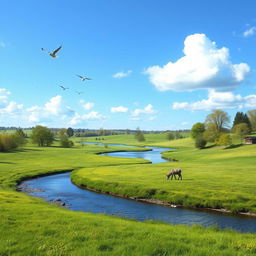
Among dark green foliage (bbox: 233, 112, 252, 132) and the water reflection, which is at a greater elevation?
dark green foliage (bbox: 233, 112, 252, 132)

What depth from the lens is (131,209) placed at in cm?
2733

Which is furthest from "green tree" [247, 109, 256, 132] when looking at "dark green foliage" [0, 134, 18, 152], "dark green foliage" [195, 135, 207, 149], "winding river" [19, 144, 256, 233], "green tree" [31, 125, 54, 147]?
"winding river" [19, 144, 256, 233]

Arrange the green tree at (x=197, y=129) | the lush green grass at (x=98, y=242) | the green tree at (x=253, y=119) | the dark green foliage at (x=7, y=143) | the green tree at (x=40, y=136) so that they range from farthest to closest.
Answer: the green tree at (x=253, y=119), the green tree at (x=40, y=136), the green tree at (x=197, y=129), the dark green foliage at (x=7, y=143), the lush green grass at (x=98, y=242)

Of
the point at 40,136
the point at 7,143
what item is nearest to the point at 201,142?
the point at 7,143

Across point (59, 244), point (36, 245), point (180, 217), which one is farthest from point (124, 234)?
point (180, 217)

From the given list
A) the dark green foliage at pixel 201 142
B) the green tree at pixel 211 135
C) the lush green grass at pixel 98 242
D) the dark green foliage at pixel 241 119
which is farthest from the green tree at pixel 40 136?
the lush green grass at pixel 98 242

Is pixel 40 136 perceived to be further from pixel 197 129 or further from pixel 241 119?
pixel 241 119

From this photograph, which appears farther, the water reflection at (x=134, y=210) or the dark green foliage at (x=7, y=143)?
the dark green foliage at (x=7, y=143)

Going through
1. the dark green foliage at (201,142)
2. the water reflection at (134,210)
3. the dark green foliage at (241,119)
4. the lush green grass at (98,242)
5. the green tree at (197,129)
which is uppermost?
the dark green foliage at (241,119)

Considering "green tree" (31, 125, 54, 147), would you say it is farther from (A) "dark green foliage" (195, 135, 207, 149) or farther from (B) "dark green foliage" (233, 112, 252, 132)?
(B) "dark green foliage" (233, 112, 252, 132)

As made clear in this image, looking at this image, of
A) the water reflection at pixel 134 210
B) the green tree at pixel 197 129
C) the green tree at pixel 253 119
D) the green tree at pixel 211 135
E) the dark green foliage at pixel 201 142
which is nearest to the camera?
the water reflection at pixel 134 210

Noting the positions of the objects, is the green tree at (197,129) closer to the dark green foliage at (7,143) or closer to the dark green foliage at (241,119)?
the dark green foliage at (241,119)

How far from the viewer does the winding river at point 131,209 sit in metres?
22.9

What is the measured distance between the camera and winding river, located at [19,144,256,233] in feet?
75.0
